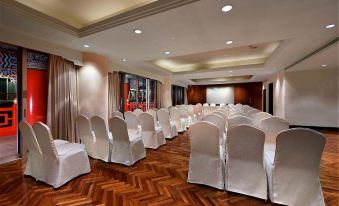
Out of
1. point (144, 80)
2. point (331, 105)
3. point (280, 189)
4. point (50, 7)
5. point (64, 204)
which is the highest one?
point (50, 7)

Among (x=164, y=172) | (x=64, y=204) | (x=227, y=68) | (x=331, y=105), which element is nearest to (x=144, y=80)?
(x=227, y=68)

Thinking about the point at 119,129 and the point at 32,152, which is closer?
the point at 32,152

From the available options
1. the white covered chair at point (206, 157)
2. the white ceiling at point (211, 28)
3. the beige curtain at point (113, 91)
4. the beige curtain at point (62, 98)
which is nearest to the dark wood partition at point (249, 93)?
the white ceiling at point (211, 28)

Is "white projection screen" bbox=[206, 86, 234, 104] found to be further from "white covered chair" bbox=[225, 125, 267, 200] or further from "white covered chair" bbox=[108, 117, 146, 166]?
"white covered chair" bbox=[225, 125, 267, 200]

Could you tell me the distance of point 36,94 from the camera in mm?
4078

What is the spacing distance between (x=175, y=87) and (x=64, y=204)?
13064 mm

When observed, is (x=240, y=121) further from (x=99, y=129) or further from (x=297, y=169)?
(x=99, y=129)

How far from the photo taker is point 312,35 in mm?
3672

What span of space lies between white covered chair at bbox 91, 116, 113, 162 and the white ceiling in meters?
1.96

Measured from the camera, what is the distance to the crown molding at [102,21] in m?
2.56

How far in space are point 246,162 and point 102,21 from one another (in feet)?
11.7

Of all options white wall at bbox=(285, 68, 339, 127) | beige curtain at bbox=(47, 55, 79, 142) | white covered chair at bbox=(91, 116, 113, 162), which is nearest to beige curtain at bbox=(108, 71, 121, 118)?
beige curtain at bbox=(47, 55, 79, 142)

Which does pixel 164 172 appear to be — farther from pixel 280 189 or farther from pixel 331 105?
pixel 331 105

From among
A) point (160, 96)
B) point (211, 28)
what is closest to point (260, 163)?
point (211, 28)
